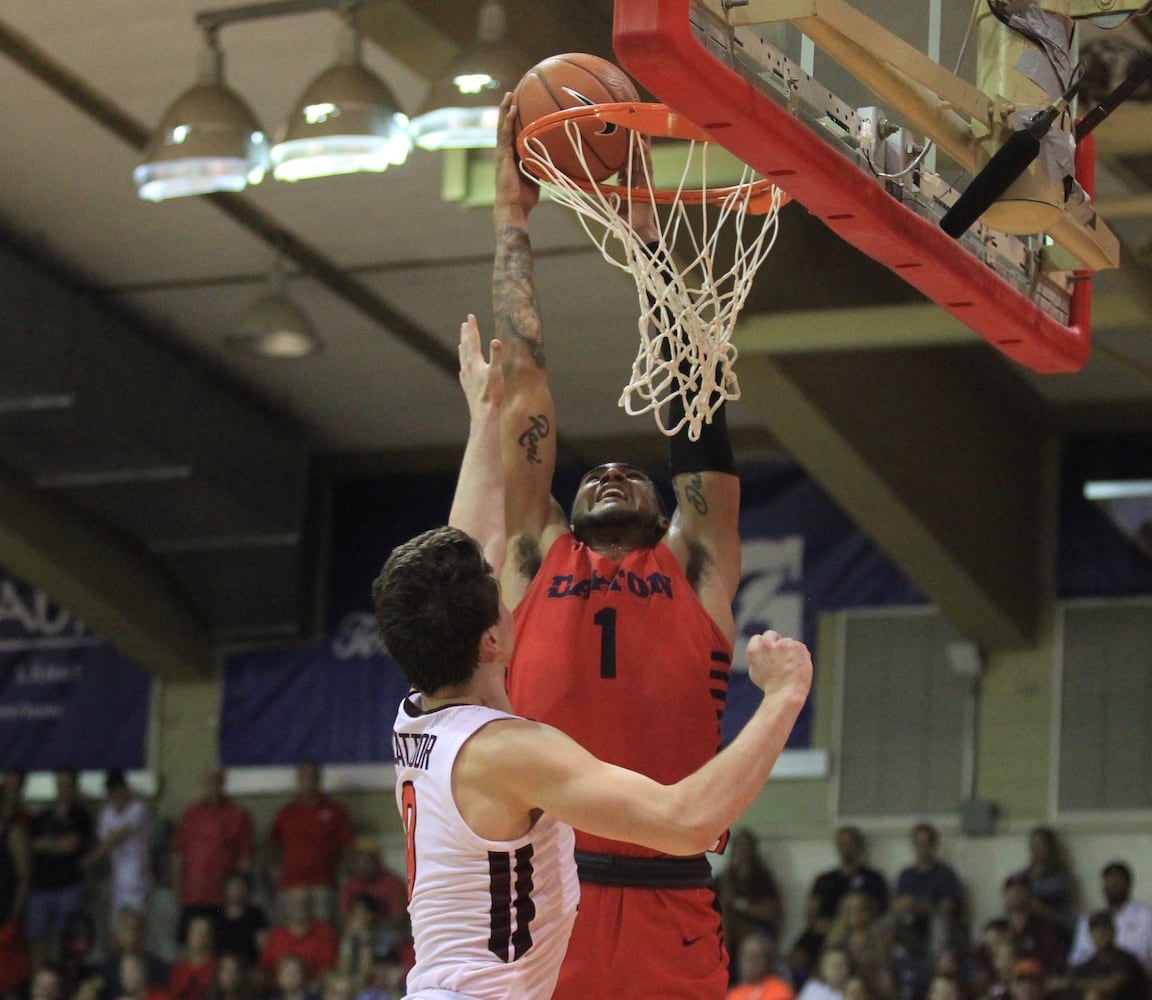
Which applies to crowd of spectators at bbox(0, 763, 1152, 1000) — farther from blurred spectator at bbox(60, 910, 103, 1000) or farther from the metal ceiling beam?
the metal ceiling beam

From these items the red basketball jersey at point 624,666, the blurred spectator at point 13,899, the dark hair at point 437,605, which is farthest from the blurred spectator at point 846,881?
the dark hair at point 437,605

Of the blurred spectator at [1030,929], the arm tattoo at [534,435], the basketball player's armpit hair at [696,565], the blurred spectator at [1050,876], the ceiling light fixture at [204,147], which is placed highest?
the ceiling light fixture at [204,147]

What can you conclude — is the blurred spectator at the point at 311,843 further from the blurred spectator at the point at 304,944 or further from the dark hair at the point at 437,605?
the dark hair at the point at 437,605

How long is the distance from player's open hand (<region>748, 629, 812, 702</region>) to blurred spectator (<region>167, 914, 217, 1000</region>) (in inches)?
511

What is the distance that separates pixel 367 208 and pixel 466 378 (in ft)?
32.6

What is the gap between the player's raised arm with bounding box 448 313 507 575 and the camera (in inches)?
201

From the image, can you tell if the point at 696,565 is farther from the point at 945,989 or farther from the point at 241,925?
the point at 241,925

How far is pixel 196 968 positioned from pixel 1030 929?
660 cm

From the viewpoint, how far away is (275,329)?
14.9 meters

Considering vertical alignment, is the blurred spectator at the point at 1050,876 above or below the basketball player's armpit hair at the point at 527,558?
below

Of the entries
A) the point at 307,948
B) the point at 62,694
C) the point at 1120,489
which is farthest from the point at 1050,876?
the point at 62,694

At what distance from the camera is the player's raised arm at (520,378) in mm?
5887

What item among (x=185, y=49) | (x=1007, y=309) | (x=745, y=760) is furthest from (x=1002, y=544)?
(x=745, y=760)

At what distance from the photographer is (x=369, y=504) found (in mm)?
19594
